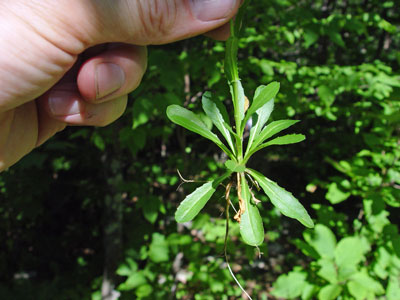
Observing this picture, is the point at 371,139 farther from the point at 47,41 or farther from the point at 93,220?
the point at 93,220

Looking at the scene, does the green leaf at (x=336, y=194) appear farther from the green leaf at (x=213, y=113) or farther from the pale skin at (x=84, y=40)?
the green leaf at (x=213, y=113)

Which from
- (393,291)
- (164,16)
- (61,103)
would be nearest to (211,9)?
(164,16)

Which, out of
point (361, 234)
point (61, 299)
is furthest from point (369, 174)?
point (61, 299)

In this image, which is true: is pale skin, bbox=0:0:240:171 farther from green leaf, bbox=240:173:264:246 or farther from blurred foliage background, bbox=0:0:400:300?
green leaf, bbox=240:173:264:246

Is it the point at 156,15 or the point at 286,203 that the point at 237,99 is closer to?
the point at 286,203

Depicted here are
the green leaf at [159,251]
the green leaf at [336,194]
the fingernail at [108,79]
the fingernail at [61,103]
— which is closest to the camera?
the fingernail at [108,79]

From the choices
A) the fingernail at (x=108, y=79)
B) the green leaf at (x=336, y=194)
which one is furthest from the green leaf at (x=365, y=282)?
the fingernail at (x=108, y=79)
